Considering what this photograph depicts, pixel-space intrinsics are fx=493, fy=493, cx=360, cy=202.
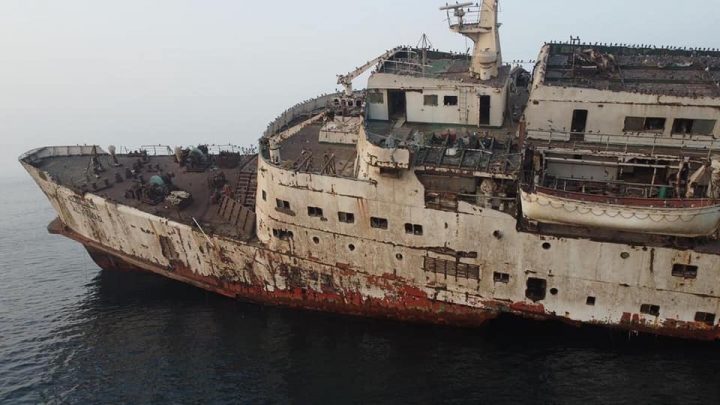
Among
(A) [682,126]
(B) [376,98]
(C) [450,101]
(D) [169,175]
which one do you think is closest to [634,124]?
(A) [682,126]

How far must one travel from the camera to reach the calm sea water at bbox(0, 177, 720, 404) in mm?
16797

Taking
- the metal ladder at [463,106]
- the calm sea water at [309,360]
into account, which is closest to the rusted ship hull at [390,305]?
the calm sea water at [309,360]

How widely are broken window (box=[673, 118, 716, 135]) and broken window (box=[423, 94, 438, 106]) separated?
28.5 ft

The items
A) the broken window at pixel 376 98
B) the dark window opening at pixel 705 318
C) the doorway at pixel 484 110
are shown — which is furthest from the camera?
the broken window at pixel 376 98

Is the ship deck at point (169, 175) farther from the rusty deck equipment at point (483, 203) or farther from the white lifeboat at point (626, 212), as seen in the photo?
the white lifeboat at point (626, 212)

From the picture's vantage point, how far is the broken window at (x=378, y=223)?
61.7 ft

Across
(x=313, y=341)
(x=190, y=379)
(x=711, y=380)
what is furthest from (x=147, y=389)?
(x=711, y=380)

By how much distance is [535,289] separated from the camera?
18.2 m

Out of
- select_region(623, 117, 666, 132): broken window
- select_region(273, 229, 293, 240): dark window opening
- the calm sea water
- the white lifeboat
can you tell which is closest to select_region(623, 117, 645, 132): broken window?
select_region(623, 117, 666, 132): broken window

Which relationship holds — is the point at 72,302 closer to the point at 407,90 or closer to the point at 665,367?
the point at 407,90

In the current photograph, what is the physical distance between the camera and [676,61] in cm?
2123

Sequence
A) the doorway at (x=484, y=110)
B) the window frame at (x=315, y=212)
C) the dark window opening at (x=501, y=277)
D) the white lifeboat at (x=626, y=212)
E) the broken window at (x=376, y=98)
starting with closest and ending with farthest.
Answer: the white lifeboat at (x=626, y=212) < the dark window opening at (x=501, y=277) < the window frame at (x=315, y=212) < the doorway at (x=484, y=110) < the broken window at (x=376, y=98)

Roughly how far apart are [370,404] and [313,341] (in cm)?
423

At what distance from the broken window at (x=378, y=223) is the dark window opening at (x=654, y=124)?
33.0 feet
